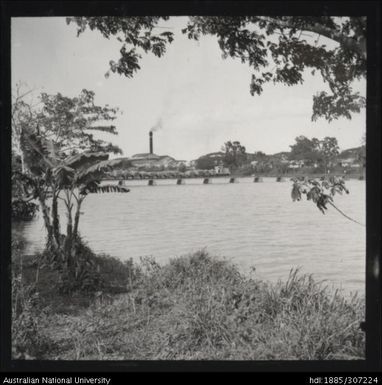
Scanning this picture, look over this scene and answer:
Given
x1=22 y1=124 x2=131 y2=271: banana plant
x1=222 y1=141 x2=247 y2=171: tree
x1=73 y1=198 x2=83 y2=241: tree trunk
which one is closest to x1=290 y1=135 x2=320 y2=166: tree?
x1=222 y1=141 x2=247 y2=171: tree

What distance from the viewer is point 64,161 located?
7.00 m

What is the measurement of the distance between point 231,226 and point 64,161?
3.12m

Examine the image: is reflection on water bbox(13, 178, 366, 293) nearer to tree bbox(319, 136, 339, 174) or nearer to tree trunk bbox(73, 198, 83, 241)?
tree trunk bbox(73, 198, 83, 241)

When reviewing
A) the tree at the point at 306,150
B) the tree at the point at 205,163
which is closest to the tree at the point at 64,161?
the tree at the point at 205,163

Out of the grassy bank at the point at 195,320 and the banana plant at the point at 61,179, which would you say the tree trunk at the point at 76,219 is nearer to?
the banana plant at the point at 61,179

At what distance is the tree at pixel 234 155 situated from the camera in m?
6.28

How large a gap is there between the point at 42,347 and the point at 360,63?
5.37 meters

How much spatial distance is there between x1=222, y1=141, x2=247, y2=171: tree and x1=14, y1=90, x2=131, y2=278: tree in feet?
5.59

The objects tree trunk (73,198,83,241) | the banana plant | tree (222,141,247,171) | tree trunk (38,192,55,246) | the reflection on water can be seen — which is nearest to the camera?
the reflection on water

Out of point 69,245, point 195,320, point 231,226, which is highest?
point 231,226

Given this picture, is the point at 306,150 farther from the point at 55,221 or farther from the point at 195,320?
the point at 55,221

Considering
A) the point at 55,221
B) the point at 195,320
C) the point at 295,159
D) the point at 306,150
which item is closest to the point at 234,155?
the point at 295,159

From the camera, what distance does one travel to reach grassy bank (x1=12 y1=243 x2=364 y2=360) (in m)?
4.82
